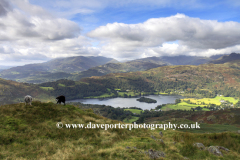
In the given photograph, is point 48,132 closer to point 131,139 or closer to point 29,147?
point 29,147

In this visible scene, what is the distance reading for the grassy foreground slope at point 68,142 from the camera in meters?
8.70

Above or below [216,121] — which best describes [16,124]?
above

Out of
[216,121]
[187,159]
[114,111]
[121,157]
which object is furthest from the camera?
[114,111]

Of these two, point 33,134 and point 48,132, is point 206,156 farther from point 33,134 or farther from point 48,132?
point 33,134

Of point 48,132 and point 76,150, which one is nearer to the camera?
point 76,150

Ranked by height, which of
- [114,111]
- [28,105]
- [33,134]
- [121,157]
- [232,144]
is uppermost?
[28,105]

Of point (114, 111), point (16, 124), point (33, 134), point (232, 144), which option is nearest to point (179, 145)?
point (232, 144)

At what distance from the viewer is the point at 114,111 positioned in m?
166

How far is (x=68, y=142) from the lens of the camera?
34.6 ft

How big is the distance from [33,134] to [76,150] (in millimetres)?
4779

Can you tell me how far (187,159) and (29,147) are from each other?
1172 cm

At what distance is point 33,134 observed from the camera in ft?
35.7

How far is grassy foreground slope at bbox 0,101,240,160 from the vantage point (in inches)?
342

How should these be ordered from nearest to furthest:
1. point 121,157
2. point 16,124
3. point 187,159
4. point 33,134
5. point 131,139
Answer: point 121,157 < point 187,159 < point 33,134 < point 16,124 < point 131,139
